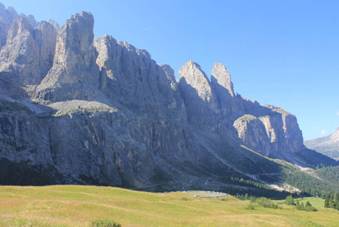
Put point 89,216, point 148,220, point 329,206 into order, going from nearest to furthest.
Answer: point 89,216 → point 148,220 → point 329,206

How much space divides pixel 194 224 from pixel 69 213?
16320mm

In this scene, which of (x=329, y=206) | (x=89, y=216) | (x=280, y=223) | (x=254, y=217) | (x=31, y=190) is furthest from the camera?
(x=329, y=206)

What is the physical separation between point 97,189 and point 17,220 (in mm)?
52166

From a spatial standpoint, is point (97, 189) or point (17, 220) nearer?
point (17, 220)

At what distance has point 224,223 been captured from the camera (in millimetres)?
54406

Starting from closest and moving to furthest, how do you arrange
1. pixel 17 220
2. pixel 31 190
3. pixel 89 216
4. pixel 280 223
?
1. pixel 17 220
2. pixel 89 216
3. pixel 280 223
4. pixel 31 190

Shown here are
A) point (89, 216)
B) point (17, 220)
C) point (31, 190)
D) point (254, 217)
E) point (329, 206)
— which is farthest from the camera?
point (329, 206)

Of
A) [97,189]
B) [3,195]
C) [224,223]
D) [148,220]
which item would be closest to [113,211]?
[148,220]

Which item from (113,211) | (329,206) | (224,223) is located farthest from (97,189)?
(329,206)

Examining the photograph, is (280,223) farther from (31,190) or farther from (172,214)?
(31,190)

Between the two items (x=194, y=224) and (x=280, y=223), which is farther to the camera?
(x=280, y=223)

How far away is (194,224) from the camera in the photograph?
2066 inches

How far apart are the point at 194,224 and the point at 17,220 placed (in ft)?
78.1

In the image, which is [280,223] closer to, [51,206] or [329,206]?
[51,206]
